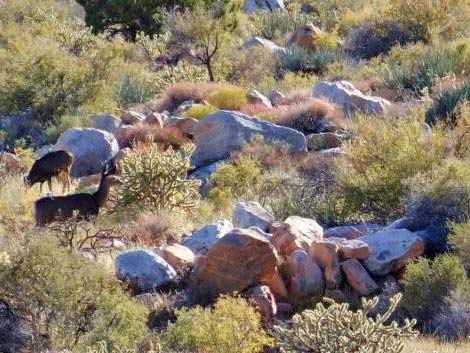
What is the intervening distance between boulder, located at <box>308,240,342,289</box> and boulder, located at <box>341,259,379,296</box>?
8 centimetres

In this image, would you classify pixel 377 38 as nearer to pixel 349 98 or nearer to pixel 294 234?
pixel 349 98

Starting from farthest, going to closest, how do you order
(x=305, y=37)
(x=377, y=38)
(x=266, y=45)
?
1. (x=305, y=37)
2. (x=266, y=45)
3. (x=377, y=38)

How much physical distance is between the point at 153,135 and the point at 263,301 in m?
8.53

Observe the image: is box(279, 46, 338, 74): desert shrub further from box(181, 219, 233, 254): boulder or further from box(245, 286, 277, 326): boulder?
box(245, 286, 277, 326): boulder

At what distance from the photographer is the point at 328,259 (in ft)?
28.9

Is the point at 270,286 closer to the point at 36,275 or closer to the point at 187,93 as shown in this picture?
the point at 36,275

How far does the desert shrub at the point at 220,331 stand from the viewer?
715 centimetres

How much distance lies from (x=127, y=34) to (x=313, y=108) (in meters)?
15.8

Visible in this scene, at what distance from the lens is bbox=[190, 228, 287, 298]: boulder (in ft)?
27.7

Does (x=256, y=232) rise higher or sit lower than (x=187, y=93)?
higher

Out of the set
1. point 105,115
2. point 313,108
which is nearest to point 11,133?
point 105,115

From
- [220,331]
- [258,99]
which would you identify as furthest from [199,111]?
[220,331]

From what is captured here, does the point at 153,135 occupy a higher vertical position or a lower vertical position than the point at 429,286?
lower

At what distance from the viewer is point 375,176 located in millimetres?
11180
